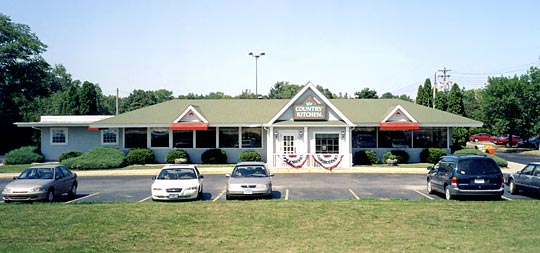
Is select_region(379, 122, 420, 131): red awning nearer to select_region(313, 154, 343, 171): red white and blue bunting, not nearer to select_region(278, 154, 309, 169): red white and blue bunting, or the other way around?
select_region(313, 154, 343, 171): red white and blue bunting

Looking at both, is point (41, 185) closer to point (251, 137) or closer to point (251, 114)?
point (251, 137)

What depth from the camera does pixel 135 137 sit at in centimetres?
3697

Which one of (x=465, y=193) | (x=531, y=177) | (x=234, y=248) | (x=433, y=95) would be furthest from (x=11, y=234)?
(x=433, y=95)

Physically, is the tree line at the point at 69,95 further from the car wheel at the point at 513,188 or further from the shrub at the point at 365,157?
the car wheel at the point at 513,188

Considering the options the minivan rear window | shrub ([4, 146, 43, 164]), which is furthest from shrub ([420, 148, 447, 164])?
shrub ([4, 146, 43, 164])

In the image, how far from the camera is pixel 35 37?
206 ft

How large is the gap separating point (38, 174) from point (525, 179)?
1921 centimetres

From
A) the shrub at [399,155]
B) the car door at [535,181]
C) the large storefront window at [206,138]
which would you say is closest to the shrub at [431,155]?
the shrub at [399,155]

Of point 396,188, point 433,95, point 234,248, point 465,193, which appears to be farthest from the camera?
point 433,95

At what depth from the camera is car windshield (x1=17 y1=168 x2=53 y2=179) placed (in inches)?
769

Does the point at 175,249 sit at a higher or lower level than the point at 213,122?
lower

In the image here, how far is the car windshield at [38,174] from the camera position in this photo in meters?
19.5

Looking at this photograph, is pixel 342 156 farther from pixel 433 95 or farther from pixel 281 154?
pixel 433 95

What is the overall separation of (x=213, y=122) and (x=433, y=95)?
3026 centimetres
